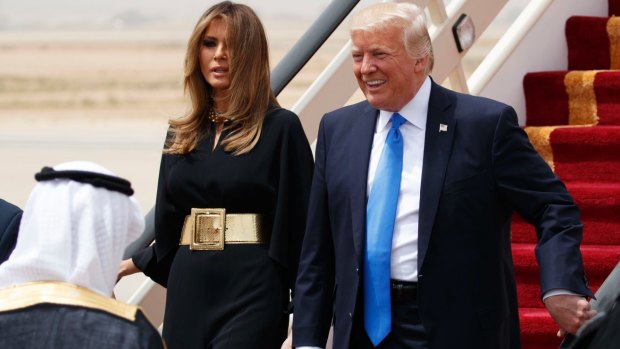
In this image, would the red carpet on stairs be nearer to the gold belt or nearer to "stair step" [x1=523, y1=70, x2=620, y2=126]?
"stair step" [x1=523, y1=70, x2=620, y2=126]

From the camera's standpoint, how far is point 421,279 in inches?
156

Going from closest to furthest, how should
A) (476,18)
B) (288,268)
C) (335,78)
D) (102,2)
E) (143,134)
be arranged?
(288,268)
(335,78)
(476,18)
(143,134)
(102,2)

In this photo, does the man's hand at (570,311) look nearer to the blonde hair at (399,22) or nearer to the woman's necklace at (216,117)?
the blonde hair at (399,22)

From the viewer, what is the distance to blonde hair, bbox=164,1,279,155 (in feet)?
15.5

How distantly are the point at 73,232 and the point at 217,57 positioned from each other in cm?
189

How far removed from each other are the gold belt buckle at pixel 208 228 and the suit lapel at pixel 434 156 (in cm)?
87

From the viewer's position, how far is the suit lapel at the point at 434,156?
3.97 m

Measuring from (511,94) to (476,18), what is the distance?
410 mm

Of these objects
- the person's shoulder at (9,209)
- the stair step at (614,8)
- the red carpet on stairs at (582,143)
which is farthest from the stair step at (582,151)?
the person's shoulder at (9,209)

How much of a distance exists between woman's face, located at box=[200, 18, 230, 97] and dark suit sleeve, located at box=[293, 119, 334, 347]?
629 mm

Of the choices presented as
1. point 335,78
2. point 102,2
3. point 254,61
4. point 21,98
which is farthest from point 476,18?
point 102,2

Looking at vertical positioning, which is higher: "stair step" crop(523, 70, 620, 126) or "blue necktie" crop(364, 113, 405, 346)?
"stair step" crop(523, 70, 620, 126)

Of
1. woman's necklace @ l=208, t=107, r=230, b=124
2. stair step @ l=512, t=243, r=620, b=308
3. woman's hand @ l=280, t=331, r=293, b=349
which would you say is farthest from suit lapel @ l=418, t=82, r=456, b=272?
stair step @ l=512, t=243, r=620, b=308

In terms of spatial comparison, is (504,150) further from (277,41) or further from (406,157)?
(277,41)
